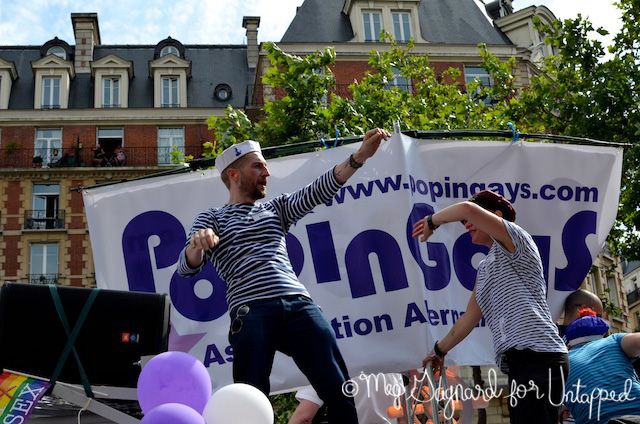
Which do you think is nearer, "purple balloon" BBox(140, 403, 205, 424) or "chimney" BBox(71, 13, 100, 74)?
"purple balloon" BBox(140, 403, 205, 424)

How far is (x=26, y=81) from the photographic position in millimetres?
37375

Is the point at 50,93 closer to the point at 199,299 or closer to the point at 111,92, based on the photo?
the point at 111,92

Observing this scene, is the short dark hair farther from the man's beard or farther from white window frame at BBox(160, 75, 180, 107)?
white window frame at BBox(160, 75, 180, 107)

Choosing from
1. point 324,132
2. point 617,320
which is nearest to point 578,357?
point 324,132

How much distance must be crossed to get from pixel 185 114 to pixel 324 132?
20.0 meters

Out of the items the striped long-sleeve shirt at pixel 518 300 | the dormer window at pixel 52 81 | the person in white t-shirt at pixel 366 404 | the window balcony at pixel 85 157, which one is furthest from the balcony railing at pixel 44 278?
the striped long-sleeve shirt at pixel 518 300

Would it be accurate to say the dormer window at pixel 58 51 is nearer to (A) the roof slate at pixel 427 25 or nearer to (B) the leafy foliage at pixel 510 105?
(A) the roof slate at pixel 427 25

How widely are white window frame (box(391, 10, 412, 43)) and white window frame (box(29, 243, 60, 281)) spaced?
16595 mm

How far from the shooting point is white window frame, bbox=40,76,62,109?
120ft

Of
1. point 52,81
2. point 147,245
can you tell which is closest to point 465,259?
point 147,245

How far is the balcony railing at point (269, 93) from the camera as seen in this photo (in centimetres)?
3025

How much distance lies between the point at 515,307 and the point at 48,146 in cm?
3404

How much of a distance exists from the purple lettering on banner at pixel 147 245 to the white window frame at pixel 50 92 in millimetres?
32076

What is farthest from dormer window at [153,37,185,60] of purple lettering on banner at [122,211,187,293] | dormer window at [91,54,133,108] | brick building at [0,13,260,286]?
purple lettering on banner at [122,211,187,293]
